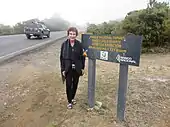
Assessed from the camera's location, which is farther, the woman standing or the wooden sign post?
the woman standing

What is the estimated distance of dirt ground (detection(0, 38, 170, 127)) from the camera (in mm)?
4832

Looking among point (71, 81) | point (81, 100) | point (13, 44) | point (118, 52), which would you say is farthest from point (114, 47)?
point (13, 44)

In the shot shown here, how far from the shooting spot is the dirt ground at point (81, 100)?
4832 millimetres

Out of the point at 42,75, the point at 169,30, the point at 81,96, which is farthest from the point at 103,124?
the point at 169,30

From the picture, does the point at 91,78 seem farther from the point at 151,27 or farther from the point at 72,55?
the point at 151,27

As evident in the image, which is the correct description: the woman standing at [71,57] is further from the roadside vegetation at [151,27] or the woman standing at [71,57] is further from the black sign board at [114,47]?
the roadside vegetation at [151,27]

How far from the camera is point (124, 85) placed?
4.43m

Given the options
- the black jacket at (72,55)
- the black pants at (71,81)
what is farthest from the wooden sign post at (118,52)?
the black pants at (71,81)

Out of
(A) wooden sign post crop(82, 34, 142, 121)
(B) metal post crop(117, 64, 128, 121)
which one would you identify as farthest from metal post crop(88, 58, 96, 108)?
(B) metal post crop(117, 64, 128, 121)

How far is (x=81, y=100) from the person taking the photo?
18.4 ft

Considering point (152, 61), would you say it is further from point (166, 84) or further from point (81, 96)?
point (81, 96)

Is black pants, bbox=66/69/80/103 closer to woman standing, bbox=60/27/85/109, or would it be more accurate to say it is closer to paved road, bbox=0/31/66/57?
woman standing, bbox=60/27/85/109

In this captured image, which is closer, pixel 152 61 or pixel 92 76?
pixel 92 76

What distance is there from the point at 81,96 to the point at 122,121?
1407mm
